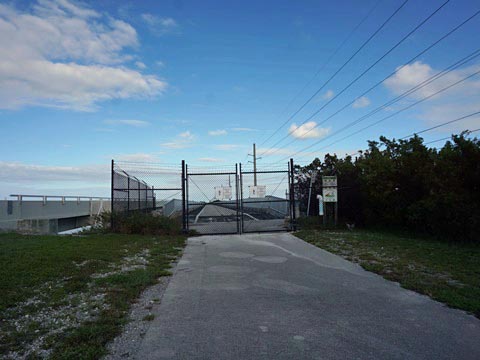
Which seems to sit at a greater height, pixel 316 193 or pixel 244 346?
pixel 316 193

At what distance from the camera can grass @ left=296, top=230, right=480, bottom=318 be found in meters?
5.91

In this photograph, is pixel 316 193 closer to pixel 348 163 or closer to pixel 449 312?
pixel 348 163

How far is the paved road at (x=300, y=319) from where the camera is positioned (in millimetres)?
3838

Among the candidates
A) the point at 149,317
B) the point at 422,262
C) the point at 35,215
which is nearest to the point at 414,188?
the point at 422,262

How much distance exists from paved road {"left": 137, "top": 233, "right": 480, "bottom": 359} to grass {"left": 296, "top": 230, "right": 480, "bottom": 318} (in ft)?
1.13

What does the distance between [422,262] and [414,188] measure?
6223 mm

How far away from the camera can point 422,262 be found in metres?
8.55

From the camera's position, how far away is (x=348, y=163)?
17609mm

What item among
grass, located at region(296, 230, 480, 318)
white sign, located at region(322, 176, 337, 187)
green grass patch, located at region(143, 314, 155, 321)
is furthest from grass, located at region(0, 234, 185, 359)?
white sign, located at region(322, 176, 337, 187)

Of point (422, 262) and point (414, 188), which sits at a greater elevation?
point (414, 188)

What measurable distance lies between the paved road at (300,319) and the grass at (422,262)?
0.34m

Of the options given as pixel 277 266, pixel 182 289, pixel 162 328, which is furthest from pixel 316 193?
pixel 162 328

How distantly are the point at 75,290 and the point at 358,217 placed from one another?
1385 cm

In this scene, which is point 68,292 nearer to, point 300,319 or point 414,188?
point 300,319
